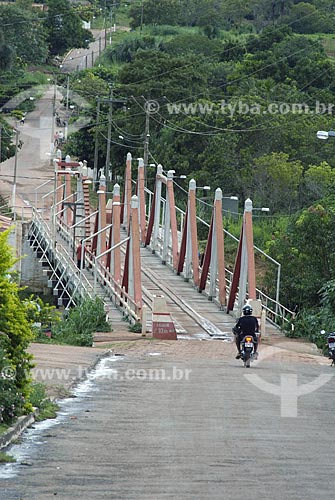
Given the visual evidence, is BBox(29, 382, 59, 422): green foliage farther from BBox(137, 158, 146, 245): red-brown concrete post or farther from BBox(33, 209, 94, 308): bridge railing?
BBox(137, 158, 146, 245): red-brown concrete post

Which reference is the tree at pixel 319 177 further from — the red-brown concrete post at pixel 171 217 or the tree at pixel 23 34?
the tree at pixel 23 34

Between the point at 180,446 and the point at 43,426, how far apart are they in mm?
2427

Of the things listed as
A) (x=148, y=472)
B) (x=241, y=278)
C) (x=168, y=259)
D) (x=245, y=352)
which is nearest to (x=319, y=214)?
(x=241, y=278)

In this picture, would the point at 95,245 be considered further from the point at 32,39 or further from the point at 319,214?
the point at 32,39

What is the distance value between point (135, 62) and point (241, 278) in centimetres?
4473

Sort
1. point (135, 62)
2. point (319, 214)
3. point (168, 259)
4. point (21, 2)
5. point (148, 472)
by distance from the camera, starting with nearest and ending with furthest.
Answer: point (148, 472), point (319, 214), point (168, 259), point (135, 62), point (21, 2)

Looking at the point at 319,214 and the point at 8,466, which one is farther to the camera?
the point at 319,214

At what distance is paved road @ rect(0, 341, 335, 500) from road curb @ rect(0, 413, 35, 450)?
168 mm

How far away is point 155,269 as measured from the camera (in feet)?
215

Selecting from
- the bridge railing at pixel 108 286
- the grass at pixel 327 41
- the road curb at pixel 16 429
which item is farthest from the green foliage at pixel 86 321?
the grass at pixel 327 41

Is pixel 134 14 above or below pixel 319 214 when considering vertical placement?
above

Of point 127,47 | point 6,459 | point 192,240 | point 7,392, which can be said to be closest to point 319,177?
point 192,240

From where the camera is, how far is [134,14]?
168 metres

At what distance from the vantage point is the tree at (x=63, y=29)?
503 feet
